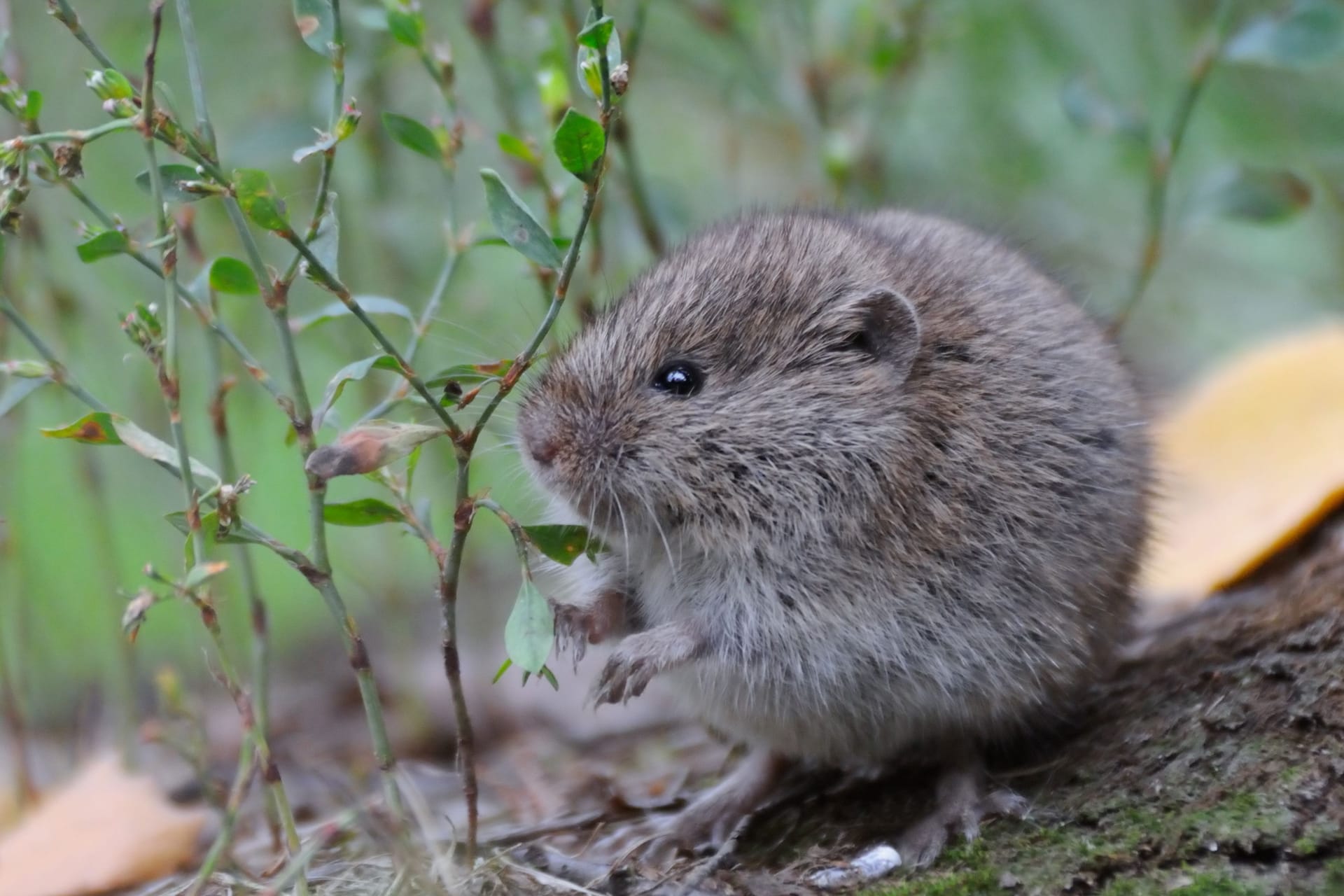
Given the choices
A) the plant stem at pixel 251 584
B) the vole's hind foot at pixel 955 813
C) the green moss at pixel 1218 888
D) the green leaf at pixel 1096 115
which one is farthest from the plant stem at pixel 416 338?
the green leaf at pixel 1096 115

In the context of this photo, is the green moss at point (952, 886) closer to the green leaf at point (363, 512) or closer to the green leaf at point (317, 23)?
the green leaf at point (363, 512)

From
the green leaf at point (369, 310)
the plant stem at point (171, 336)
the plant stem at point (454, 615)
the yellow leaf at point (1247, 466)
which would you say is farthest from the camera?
the yellow leaf at point (1247, 466)

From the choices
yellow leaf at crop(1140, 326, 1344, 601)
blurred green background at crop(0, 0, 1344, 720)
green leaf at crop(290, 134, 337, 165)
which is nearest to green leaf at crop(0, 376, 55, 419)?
green leaf at crop(290, 134, 337, 165)

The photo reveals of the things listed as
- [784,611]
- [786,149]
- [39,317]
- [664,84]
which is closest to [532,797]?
[784,611]

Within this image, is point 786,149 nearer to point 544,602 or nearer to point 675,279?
point 675,279

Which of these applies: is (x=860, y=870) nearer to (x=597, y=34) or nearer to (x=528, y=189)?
(x=597, y=34)

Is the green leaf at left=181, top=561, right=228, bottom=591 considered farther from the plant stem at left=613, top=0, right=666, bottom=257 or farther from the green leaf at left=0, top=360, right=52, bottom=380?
the plant stem at left=613, top=0, right=666, bottom=257
